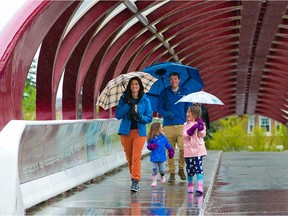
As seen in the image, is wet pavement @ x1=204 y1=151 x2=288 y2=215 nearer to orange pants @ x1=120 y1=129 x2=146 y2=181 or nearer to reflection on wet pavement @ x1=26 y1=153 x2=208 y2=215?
reflection on wet pavement @ x1=26 y1=153 x2=208 y2=215

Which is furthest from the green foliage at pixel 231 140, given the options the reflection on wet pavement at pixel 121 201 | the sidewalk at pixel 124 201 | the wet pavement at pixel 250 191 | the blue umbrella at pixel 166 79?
the reflection on wet pavement at pixel 121 201

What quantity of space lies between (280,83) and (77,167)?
120ft

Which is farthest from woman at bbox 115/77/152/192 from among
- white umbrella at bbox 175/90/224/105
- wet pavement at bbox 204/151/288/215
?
wet pavement at bbox 204/151/288/215

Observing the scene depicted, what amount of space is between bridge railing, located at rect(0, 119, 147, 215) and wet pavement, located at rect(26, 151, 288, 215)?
0.73 feet

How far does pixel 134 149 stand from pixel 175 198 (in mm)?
1245

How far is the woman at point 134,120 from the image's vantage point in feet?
42.7

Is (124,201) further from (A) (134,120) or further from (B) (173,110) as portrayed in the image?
(B) (173,110)

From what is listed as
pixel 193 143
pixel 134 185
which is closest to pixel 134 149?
pixel 134 185

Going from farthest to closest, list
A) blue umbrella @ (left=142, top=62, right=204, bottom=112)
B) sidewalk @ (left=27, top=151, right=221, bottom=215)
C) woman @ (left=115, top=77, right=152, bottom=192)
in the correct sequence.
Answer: blue umbrella @ (left=142, top=62, right=204, bottom=112) → woman @ (left=115, top=77, right=152, bottom=192) → sidewalk @ (left=27, top=151, right=221, bottom=215)

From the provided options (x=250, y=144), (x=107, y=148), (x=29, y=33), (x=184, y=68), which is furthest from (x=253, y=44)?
(x=250, y=144)

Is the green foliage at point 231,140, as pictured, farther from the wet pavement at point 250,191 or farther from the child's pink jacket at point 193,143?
the child's pink jacket at point 193,143

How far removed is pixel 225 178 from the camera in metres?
16.5

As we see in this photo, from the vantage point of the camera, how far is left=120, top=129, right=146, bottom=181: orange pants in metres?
13.0

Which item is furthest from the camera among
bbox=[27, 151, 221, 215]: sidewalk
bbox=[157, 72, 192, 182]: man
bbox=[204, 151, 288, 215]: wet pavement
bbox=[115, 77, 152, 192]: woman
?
bbox=[157, 72, 192, 182]: man
